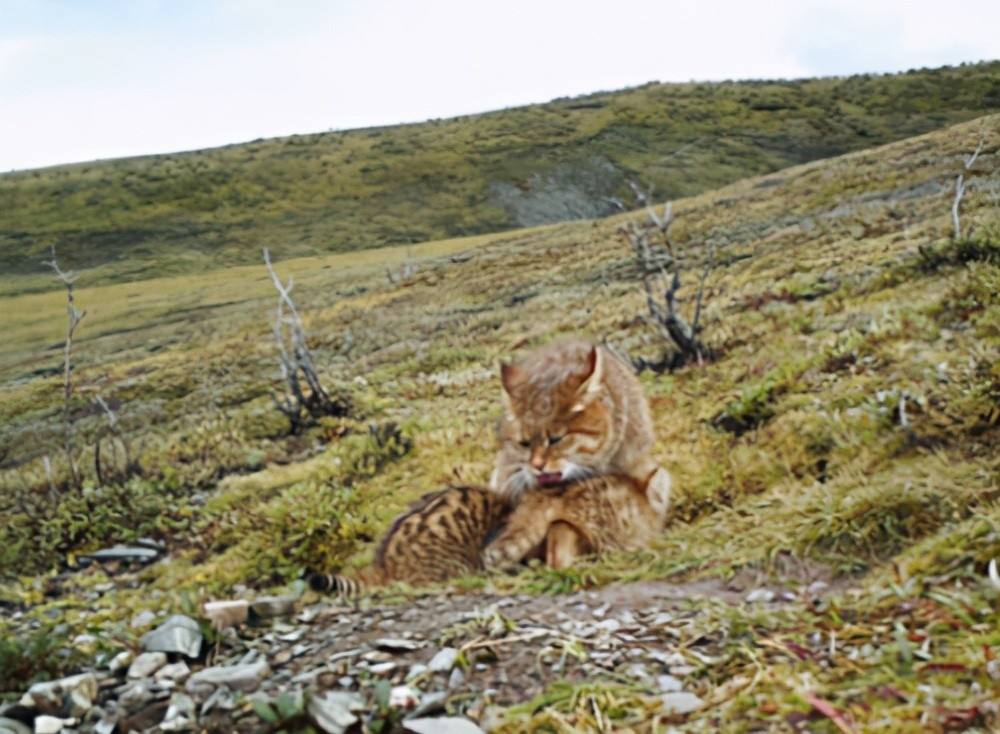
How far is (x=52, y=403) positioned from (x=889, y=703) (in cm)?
910

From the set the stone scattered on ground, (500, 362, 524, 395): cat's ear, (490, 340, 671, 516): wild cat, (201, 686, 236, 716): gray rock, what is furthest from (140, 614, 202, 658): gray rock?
(500, 362, 524, 395): cat's ear

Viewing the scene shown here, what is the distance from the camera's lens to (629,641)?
516cm

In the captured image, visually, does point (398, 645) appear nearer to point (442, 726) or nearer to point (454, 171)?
point (442, 726)

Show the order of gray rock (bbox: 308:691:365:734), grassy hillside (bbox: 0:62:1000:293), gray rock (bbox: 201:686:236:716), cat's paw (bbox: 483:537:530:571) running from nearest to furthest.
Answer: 1. gray rock (bbox: 308:691:365:734)
2. gray rock (bbox: 201:686:236:716)
3. cat's paw (bbox: 483:537:530:571)
4. grassy hillside (bbox: 0:62:1000:293)

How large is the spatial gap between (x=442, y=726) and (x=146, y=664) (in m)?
2.27

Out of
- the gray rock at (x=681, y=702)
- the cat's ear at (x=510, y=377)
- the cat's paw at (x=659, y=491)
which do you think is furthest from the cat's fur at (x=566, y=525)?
the gray rock at (x=681, y=702)

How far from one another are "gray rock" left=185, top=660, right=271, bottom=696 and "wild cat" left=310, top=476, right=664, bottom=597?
91 cm

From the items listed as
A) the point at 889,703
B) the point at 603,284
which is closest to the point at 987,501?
the point at 889,703

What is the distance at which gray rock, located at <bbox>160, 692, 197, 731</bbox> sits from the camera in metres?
5.25

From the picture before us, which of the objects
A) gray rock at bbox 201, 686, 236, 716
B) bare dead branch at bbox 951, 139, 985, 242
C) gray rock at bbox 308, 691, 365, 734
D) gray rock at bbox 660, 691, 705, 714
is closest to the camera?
gray rock at bbox 660, 691, 705, 714

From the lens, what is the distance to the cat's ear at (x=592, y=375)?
6211mm

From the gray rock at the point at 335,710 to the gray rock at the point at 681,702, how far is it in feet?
4.99

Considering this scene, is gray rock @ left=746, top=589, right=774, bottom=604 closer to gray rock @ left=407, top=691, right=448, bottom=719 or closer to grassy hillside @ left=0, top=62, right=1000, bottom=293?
gray rock @ left=407, top=691, right=448, bottom=719

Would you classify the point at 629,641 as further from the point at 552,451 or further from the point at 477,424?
the point at 477,424
